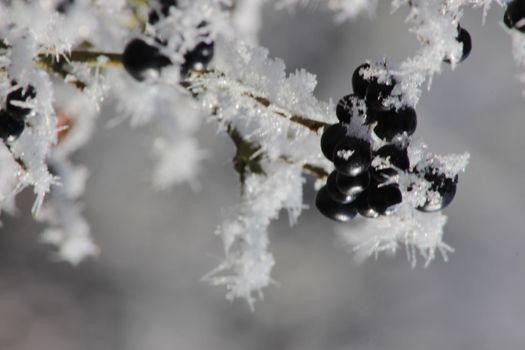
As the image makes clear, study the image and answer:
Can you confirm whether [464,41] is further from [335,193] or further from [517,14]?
[335,193]

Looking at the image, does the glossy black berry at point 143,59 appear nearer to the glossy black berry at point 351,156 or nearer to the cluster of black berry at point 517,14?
the glossy black berry at point 351,156

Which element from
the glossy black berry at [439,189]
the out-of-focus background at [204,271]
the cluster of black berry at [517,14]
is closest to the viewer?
the cluster of black berry at [517,14]

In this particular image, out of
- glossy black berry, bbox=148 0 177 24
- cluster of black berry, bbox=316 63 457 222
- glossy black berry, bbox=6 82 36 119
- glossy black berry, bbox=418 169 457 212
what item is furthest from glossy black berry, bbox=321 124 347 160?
glossy black berry, bbox=6 82 36 119

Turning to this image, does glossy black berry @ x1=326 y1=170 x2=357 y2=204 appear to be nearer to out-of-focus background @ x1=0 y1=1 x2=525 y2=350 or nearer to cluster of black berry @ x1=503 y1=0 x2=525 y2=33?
cluster of black berry @ x1=503 y1=0 x2=525 y2=33

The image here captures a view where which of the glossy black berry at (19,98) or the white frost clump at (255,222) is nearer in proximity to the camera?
the glossy black berry at (19,98)

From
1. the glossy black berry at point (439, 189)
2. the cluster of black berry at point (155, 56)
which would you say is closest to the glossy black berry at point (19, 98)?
the cluster of black berry at point (155, 56)

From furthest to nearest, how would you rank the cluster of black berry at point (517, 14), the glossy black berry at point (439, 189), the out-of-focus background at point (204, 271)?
the out-of-focus background at point (204, 271) < the glossy black berry at point (439, 189) < the cluster of black berry at point (517, 14)
